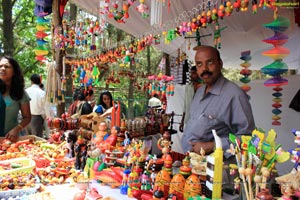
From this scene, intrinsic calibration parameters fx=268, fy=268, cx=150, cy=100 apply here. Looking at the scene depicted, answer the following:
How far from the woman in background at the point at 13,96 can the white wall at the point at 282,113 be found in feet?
9.22

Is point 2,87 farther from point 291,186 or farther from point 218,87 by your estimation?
point 291,186

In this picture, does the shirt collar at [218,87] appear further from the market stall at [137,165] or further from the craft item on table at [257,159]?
the craft item on table at [257,159]

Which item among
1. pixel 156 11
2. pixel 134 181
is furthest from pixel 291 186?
pixel 156 11

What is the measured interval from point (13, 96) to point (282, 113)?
10.6 feet

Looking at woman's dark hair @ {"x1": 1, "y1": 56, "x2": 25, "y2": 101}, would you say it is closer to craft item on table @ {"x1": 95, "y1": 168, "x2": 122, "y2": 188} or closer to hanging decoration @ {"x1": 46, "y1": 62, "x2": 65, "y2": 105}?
hanging decoration @ {"x1": 46, "y1": 62, "x2": 65, "y2": 105}

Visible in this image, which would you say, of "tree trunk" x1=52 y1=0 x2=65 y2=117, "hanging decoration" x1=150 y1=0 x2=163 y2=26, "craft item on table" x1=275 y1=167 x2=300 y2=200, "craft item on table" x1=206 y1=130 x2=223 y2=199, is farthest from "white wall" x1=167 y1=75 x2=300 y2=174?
"craft item on table" x1=275 y1=167 x2=300 y2=200

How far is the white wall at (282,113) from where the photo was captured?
344 centimetres

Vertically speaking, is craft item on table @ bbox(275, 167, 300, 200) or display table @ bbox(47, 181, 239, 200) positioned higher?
craft item on table @ bbox(275, 167, 300, 200)

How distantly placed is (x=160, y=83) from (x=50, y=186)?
3.03 meters

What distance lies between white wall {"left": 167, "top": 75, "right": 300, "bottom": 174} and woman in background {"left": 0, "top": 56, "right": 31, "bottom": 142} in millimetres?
2809

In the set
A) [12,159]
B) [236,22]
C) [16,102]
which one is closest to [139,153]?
[12,159]

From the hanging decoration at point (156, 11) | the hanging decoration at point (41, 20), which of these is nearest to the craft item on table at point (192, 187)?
the hanging decoration at point (156, 11)

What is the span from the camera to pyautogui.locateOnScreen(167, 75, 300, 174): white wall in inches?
135

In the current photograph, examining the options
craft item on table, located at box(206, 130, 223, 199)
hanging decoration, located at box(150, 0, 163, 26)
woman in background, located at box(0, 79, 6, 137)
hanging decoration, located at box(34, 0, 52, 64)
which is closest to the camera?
craft item on table, located at box(206, 130, 223, 199)
